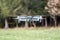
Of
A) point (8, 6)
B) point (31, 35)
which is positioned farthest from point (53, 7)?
point (31, 35)

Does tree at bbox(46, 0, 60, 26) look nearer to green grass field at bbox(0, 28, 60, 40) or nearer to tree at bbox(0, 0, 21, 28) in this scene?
tree at bbox(0, 0, 21, 28)

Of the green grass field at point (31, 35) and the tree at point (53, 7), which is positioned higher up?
the tree at point (53, 7)

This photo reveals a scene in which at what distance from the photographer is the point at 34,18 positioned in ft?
108

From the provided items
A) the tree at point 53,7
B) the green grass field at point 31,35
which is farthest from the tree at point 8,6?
the green grass field at point 31,35

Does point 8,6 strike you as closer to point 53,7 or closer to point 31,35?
point 53,7

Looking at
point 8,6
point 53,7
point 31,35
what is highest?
point 8,6

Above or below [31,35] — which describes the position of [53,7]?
above

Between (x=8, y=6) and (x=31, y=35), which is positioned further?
(x=8, y=6)

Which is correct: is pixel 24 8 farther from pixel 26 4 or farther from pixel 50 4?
pixel 50 4

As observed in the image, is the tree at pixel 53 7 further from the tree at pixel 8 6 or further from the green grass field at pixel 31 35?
the green grass field at pixel 31 35

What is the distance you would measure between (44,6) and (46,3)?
52cm

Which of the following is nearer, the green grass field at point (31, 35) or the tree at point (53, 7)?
the green grass field at point (31, 35)

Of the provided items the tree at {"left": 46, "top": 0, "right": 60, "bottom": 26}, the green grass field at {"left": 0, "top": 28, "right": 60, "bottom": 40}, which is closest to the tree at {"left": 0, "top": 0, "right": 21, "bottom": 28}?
the tree at {"left": 46, "top": 0, "right": 60, "bottom": 26}

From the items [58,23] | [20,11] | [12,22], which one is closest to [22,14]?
[20,11]
